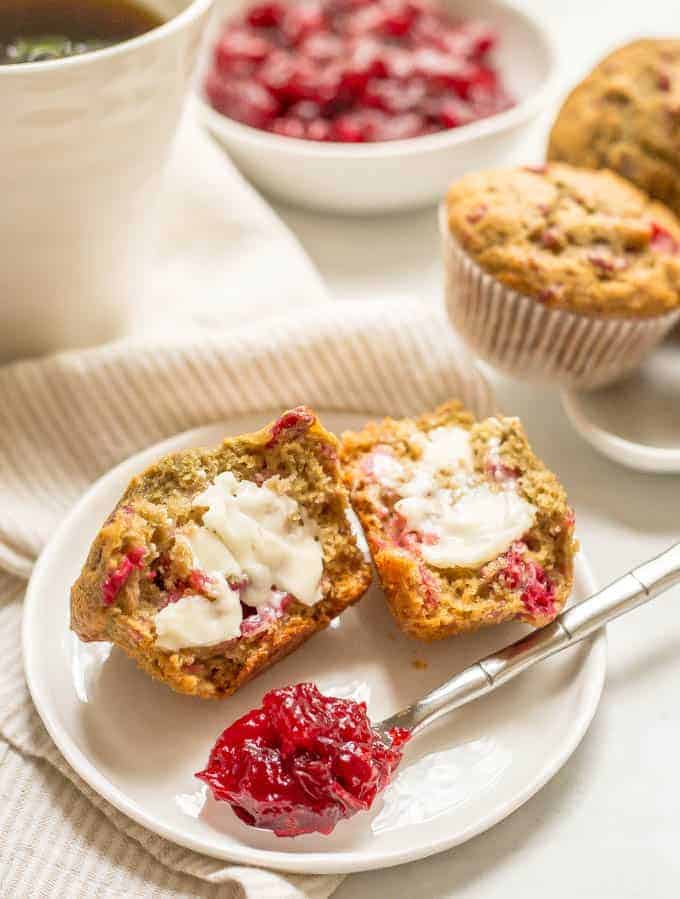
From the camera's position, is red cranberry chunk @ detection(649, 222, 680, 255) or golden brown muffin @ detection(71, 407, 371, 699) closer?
golden brown muffin @ detection(71, 407, 371, 699)

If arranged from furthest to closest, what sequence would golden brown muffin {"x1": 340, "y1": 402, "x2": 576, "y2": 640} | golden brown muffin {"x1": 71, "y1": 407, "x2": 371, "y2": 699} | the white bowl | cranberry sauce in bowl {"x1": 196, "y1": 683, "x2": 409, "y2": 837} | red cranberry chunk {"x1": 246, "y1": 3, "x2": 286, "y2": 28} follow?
red cranberry chunk {"x1": 246, "y1": 3, "x2": 286, "y2": 28} < the white bowl < golden brown muffin {"x1": 340, "y1": 402, "x2": 576, "y2": 640} < golden brown muffin {"x1": 71, "y1": 407, "x2": 371, "y2": 699} < cranberry sauce in bowl {"x1": 196, "y1": 683, "x2": 409, "y2": 837}

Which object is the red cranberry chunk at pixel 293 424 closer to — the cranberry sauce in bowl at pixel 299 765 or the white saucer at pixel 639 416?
the cranberry sauce in bowl at pixel 299 765

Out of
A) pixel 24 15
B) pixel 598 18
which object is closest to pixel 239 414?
pixel 24 15

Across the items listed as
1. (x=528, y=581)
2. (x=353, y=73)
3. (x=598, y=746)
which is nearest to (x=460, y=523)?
(x=528, y=581)

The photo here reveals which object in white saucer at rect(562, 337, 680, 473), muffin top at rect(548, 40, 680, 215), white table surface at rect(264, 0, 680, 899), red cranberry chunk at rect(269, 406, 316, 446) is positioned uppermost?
muffin top at rect(548, 40, 680, 215)

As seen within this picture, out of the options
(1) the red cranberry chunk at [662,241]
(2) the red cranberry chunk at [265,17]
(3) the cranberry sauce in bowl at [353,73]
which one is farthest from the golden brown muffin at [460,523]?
(2) the red cranberry chunk at [265,17]

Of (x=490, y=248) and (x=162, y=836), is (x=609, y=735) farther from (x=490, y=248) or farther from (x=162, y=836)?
(x=490, y=248)

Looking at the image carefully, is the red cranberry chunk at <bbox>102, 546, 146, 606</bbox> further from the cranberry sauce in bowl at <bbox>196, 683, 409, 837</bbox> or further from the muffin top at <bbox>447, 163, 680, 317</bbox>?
the muffin top at <bbox>447, 163, 680, 317</bbox>

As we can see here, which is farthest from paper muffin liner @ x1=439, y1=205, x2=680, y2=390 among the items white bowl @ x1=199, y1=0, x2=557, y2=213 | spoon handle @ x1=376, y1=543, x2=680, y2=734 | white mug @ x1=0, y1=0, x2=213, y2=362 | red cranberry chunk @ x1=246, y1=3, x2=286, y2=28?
red cranberry chunk @ x1=246, y1=3, x2=286, y2=28
